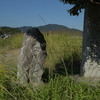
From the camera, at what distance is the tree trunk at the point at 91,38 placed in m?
5.77

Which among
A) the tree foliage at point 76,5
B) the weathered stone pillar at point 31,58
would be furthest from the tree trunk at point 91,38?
the weathered stone pillar at point 31,58

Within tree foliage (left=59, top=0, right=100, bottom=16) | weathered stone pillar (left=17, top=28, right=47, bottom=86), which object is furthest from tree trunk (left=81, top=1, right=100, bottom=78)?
weathered stone pillar (left=17, top=28, right=47, bottom=86)

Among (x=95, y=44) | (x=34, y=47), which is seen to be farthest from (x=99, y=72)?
(x=34, y=47)

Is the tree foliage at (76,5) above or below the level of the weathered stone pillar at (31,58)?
above

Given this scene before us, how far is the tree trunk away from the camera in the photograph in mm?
5770

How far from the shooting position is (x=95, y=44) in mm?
5879

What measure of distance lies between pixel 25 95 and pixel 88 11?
3.20m

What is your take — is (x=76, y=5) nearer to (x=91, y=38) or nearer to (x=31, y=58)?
(x=91, y=38)

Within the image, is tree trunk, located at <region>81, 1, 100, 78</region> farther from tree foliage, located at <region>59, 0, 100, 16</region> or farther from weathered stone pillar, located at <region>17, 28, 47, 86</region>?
weathered stone pillar, located at <region>17, 28, 47, 86</region>

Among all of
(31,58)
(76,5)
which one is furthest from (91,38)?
(31,58)

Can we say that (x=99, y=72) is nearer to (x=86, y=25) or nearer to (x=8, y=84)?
Answer: (x=86, y=25)

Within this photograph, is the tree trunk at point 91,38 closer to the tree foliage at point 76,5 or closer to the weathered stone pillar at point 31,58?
the tree foliage at point 76,5

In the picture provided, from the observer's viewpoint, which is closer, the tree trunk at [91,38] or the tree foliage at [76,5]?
the tree foliage at [76,5]

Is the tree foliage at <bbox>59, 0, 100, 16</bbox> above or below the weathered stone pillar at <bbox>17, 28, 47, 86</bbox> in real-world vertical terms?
above
